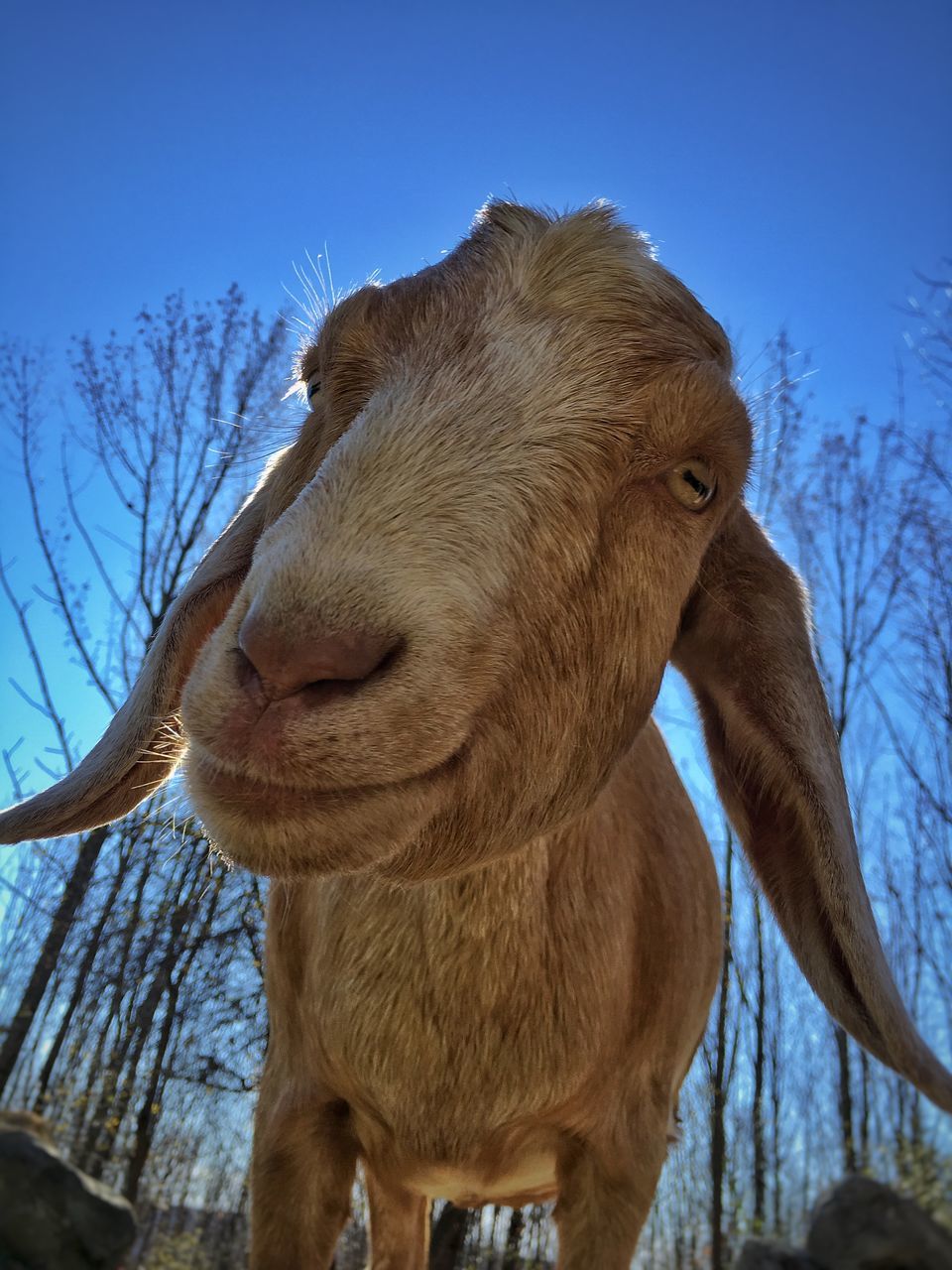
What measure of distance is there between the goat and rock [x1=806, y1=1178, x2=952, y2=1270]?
8179 millimetres

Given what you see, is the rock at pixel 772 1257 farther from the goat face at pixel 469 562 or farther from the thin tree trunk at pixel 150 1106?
the goat face at pixel 469 562

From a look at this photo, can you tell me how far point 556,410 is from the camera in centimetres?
194

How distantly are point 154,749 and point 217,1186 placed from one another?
22.0m

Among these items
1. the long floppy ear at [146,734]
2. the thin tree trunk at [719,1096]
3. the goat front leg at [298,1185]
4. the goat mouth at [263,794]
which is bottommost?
the goat front leg at [298,1185]

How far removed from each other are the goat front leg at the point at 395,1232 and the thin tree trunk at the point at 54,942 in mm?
4842

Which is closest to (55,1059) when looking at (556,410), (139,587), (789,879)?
(139,587)

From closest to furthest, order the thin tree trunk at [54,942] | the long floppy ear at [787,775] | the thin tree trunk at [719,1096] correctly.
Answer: the long floppy ear at [787,775]
the thin tree trunk at [54,942]
the thin tree trunk at [719,1096]

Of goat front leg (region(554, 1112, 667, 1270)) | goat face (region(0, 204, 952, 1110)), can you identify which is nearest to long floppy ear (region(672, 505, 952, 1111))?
goat face (region(0, 204, 952, 1110))

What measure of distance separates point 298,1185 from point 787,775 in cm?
175

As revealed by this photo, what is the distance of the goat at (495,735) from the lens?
1.46 metres

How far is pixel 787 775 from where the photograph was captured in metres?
2.47

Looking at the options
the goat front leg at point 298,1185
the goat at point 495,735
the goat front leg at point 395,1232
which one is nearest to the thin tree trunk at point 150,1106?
the goat front leg at point 395,1232

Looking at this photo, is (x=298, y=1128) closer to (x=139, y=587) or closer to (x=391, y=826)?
(x=391, y=826)

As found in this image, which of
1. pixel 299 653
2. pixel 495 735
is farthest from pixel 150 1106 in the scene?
pixel 299 653
